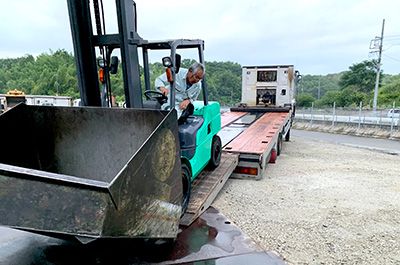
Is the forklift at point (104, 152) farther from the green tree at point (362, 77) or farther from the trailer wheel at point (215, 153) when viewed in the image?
the green tree at point (362, 77)

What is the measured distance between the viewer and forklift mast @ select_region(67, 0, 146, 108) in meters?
3.29

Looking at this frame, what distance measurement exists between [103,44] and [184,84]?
1.03m

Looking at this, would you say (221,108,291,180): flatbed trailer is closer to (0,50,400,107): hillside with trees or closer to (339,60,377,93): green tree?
(0,50,400,107): hillside with trees

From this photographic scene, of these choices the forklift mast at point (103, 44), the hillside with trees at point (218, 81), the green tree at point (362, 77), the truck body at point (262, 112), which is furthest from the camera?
the green tree at point (362, 77)

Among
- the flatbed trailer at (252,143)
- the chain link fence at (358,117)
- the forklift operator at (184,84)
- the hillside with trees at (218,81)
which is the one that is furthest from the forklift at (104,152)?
the hillside with trees at (218,81)

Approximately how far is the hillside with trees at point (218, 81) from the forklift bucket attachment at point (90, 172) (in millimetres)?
30988

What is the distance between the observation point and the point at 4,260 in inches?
108

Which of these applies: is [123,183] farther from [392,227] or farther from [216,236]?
[392,227]

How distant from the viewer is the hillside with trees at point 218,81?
39.7 meters

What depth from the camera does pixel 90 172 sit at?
127 inches

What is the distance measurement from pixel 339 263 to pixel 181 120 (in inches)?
88.9

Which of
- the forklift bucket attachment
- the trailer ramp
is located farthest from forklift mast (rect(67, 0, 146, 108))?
the trailer ramp

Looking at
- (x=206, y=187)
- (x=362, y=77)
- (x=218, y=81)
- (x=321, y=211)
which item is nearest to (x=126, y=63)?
(x=206, y=187)

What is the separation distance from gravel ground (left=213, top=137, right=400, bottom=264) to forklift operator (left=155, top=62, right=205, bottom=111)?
175 cm
